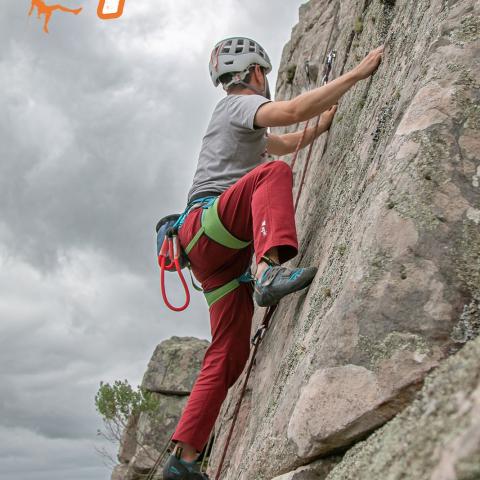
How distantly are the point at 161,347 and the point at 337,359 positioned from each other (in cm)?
1921

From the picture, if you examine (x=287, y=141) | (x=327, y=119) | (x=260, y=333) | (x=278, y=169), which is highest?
(x=287, y=141)

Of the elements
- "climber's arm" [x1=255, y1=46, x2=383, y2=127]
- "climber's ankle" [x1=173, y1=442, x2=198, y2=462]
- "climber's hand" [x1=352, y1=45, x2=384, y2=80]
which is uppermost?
"climber's hand" [x1=352, y1=45, x2=384, y2=80]

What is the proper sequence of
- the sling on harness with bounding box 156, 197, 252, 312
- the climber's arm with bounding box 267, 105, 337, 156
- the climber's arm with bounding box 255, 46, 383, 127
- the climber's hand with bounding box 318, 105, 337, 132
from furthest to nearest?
1. the climber's arm with bounding box 267, 105, 337, 156
2. the climber's hand with bounding box 318, 105, 337, 132
3. the sling on harness with bounding box 156, 197, 252, 312
4. the climber's arm with bounding box 255, 46, 383, 127

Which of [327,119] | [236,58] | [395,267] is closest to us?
[395,267]

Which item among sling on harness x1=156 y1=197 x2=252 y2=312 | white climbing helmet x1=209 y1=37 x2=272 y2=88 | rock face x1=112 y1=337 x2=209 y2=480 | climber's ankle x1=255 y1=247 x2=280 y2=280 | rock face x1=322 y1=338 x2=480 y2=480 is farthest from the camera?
rock face x1=112 y1=337 x2=209 y2=480

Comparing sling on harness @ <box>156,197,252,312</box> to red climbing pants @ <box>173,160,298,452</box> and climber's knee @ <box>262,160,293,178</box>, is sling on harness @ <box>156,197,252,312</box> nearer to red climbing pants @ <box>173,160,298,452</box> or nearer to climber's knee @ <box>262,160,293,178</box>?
red climbing pants @ <box>173,160,298,452</box>

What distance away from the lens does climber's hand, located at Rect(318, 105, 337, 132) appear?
23.1 ft

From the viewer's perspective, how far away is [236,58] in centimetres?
676

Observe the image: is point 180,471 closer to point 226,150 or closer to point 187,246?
point 187,246

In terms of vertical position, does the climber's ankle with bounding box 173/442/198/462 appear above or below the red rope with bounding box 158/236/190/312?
below

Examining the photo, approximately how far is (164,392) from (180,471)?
52.8 feet

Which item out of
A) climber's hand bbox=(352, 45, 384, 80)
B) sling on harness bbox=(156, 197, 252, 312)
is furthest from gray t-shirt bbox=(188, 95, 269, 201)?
climber's hand bbox=(352, 45, 384, 80)

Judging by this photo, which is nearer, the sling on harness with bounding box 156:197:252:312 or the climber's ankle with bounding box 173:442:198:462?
the climber's ankle with bounding box 173:442:198:462

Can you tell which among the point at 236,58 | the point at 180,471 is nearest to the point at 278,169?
the point at 236,58
